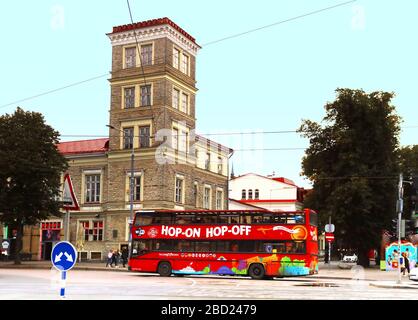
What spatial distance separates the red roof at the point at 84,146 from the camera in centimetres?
6344

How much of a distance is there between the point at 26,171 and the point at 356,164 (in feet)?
90.4

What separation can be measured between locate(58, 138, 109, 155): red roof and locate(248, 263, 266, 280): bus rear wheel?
31362 mm

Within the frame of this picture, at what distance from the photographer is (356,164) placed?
53250mm

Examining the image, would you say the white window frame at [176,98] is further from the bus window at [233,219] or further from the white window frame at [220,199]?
the bus window at [233,219]

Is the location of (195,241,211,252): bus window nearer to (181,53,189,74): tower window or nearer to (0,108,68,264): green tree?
(0,108,68,264): green tree

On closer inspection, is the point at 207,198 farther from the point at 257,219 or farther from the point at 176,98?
the point at 257,219

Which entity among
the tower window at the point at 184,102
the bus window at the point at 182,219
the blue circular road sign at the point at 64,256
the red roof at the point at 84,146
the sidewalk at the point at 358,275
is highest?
the tower window at the point at 184,102

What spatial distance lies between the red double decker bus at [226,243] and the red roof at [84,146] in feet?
89.6

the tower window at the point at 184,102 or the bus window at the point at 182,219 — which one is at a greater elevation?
the tower window at the point at 184,102

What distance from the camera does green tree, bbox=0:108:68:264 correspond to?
48969 mm

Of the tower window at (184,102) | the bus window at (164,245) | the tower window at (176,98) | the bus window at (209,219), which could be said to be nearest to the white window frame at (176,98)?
the tower window at (176,98)

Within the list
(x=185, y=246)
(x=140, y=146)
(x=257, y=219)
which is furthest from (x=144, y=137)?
(x=257, y=219)
